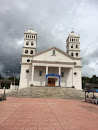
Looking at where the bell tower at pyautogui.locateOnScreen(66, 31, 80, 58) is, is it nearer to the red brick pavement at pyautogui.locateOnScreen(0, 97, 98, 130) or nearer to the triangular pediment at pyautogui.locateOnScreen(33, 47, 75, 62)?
the triangular pediment at pyautogui.locateOnScreen(33, 47, 75, 62)

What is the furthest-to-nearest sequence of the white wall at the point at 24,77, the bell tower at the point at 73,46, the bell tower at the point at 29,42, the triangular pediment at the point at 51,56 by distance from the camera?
the bell tower at the point at 73,46
the bell tower at the point at 29,42
the triangular pediment at the point at 51,56
the white wall at the point at 24,77

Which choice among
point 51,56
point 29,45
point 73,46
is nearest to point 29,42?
point 29,45

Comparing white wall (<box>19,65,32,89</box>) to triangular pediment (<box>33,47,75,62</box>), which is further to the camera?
triangular pediment (<box>33,47,75,62</box>)

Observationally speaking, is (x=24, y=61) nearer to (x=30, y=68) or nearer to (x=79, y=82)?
(x=30, y=68)

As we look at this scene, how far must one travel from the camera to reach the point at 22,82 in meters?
33.3

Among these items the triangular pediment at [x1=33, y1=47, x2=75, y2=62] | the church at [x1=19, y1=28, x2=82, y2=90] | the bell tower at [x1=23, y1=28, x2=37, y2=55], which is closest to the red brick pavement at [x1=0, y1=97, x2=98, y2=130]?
the church at [x1=19, y1=28, x2=82, y2=90]

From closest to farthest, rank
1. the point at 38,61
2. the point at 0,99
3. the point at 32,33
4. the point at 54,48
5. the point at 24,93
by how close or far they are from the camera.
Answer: the point at 0,99 < the point at 24,93 < the point at 38,61 < the point at 54,48 < the point at 32,33

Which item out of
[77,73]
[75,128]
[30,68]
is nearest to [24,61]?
[30,68]

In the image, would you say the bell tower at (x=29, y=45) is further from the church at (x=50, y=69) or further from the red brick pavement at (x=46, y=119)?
the red brick pavement at (x=46, y=119)

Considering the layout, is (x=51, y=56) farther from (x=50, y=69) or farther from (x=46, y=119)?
(x=46, y=119)

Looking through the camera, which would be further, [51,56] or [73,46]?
[73,46]

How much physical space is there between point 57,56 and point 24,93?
1551 cm

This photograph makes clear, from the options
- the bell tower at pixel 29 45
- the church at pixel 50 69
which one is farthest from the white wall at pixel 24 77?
the bell tower at pixel 29 45

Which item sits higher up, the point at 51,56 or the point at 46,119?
the point at 51,56
